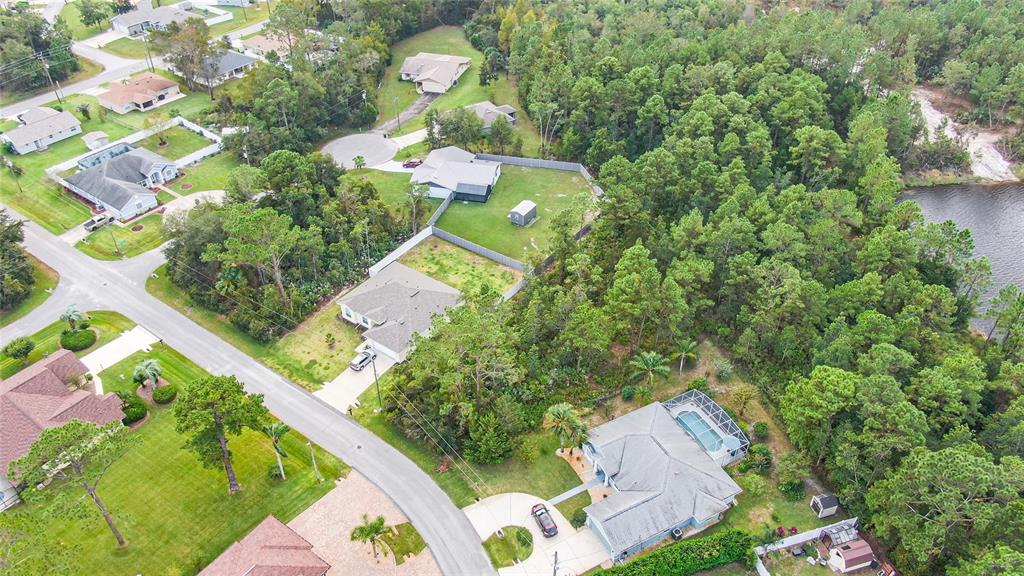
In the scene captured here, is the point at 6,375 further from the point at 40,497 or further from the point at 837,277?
the point at 837,277

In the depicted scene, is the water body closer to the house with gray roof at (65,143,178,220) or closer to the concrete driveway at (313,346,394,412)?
the concrete driveway at (313,346,394,412)

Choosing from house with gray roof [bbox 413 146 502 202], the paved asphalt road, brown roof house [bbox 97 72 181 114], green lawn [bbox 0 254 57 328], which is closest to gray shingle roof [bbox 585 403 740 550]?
the paved asphalt road

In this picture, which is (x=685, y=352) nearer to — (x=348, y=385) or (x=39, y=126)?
(x=348, y=385)

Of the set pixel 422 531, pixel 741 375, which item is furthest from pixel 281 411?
pixel 741 375

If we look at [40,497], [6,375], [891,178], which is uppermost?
[891,178]

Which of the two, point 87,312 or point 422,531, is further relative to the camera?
point 87,312
